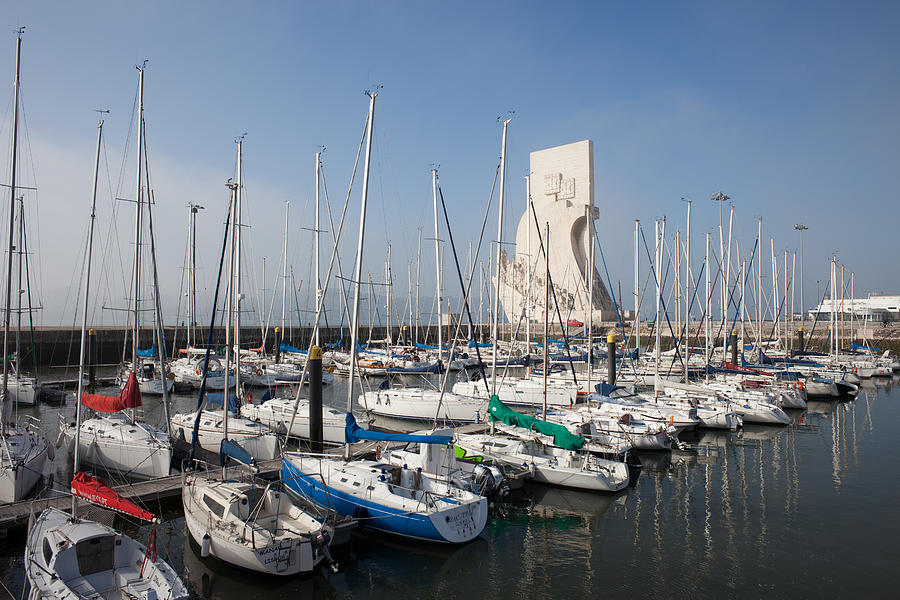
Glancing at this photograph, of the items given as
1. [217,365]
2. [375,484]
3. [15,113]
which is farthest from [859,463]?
[217,365]

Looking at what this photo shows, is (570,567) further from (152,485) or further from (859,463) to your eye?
(859,463)

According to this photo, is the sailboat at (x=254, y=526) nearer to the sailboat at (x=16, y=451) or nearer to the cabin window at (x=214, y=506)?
the cabin window at (x=214, y=506)

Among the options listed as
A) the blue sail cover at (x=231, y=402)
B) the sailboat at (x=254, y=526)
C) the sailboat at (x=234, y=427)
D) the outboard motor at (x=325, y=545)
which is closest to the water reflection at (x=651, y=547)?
the outboard motor at (x=325, y=545)

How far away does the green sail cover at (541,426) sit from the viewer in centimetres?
1608

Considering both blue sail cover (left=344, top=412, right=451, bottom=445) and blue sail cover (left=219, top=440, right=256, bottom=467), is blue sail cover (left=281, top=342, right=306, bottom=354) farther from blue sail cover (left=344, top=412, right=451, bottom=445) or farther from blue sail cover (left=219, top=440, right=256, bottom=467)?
blue sail cover (left=344, top=412, right=451, bottom=445)

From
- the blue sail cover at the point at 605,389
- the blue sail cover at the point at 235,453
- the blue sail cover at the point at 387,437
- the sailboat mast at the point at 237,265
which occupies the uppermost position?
the sailboat mast at the point at 237,265

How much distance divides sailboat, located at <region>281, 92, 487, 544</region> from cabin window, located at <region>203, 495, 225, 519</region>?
1.36m

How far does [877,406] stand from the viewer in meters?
29.1

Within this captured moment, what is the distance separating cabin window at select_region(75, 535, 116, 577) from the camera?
28.5 ft

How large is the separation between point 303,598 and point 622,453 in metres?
10.5

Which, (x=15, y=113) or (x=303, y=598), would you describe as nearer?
(x=303, y=598)

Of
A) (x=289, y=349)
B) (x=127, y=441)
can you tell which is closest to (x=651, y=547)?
(x=127, y=441)

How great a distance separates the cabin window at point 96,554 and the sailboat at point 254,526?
1.88 m

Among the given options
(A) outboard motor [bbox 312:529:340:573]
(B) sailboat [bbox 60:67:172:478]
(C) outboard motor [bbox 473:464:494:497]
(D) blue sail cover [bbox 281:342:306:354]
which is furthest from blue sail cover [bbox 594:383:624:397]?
(D) blue sail cover [bbox 281:342:306:354]
